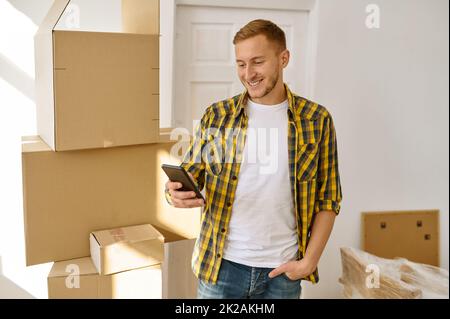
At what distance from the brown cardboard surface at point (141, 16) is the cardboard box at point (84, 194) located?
444 millimetres

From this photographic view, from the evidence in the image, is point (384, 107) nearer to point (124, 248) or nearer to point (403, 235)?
point (403, 235)

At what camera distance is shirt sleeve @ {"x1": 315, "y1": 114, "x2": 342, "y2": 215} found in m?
1.65

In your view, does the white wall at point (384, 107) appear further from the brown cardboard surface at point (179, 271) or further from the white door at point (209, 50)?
the brown cardboard surface at point (179, 271)

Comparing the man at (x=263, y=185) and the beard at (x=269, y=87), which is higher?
the beard at (x=269, y=87)

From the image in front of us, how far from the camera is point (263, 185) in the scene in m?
1.60

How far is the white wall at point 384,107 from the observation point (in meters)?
2.83

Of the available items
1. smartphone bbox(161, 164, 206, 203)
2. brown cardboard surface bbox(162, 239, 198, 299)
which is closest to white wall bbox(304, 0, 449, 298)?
brown cardboard surface bbox(162, 239, 198, 299)

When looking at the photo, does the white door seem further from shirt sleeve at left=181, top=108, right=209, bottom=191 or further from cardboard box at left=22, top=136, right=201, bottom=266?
shirt sleeve at left=181, top=108, right=209, bottom=191

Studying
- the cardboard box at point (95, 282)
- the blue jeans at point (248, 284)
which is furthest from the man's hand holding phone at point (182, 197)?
the cardboard box at point (95, 282)

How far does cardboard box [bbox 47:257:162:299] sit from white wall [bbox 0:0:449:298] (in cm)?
82

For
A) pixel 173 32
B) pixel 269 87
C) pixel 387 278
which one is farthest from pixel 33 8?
pixel 387 278

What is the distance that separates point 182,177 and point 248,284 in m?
0.42
